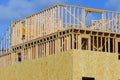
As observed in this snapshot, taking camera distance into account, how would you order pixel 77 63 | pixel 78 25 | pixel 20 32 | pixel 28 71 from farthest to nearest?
pixel 20 32 → pixel 28 71 → pixel 78 25 → pixel 77 63

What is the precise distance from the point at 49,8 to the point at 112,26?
490 centimetres

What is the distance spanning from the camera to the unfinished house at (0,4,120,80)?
3047cm

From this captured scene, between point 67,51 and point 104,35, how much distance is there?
3.79 meters

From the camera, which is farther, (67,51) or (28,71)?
(28,71)

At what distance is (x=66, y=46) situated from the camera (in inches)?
1270

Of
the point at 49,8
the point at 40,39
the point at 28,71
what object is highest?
the point at 49,8

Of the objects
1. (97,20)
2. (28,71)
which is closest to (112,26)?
(97,20)

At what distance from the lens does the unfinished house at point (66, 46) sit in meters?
30.5

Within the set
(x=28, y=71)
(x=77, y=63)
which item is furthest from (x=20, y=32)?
(x=77, y=63)

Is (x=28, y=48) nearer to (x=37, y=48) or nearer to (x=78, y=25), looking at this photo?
(x=37, y=48)

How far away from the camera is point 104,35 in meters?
32.9

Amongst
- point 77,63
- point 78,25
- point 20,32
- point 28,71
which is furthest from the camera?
point 20,32

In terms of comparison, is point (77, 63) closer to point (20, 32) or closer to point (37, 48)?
point (37, 48)

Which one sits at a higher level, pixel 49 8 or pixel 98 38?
pixel 49 8
